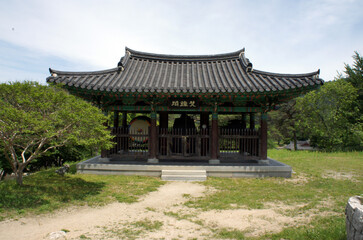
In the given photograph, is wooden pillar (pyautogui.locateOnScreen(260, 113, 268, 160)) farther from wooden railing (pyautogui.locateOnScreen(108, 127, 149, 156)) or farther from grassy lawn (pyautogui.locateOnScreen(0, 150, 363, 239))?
wooden railing (pyautogui.locateOnScreen(108, 127, 149, 156))

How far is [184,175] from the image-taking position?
9273 mm

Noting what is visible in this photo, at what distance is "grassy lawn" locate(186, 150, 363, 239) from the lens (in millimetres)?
4555

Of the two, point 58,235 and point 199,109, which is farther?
point 199,109

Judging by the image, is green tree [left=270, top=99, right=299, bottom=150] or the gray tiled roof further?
green tree [left=270, top=99, right=299, bottom=150]

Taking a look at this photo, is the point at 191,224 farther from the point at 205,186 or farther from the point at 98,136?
the point at 98,136

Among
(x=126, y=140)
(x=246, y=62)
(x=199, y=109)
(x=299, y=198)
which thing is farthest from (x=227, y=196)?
(x=246, y=62)

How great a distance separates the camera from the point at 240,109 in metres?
10.4

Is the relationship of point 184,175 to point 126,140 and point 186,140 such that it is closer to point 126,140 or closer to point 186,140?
point 186,140

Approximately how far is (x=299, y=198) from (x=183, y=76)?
7369 mm

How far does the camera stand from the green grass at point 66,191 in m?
5.86

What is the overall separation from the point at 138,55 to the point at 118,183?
764cm

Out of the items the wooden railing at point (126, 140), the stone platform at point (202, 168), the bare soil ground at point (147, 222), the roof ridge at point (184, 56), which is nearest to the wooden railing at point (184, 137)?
the stone platform at point (202, 168)

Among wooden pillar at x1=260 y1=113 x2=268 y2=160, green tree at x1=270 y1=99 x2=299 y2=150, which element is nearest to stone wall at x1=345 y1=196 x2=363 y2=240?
wooden pillar at x1=260 y1=113 x2=268 y2=160

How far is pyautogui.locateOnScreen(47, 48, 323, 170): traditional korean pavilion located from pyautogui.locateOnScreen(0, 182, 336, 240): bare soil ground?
13.5 ft
